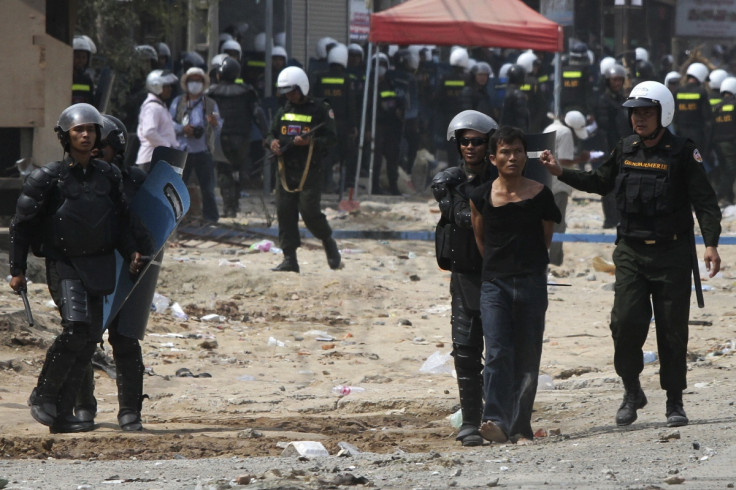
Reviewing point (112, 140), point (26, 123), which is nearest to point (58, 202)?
point (112, 140)

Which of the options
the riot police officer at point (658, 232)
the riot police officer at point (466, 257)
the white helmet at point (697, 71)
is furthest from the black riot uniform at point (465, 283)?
the white helmet at point (697, 71)

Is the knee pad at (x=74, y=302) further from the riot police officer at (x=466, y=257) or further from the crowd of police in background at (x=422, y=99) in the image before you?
the crowd of police in background at (x=422, y=99)

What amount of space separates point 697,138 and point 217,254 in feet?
27.9

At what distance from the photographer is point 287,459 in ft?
18.0

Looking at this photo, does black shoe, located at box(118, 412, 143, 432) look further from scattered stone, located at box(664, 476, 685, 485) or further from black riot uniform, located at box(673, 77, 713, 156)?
black riot uniform, located at box(673, 77, 713, 156)

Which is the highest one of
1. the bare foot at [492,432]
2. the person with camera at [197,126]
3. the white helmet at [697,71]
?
the white helmet at [697,71]

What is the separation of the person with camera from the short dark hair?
8.47 m

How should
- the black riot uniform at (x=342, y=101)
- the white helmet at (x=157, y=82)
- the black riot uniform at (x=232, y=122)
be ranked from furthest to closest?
the black riot uniform at (x=342, y=101)
the black riot uniform at (x=232, y=122)
the white helmet at (x=157, y=82)

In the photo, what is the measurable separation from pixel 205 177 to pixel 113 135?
7.73 meters

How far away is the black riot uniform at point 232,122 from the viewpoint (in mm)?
14891

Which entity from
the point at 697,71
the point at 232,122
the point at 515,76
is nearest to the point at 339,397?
the point at 232,122

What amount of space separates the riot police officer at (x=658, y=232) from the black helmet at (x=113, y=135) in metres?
2.03

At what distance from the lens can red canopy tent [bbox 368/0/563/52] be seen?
16.4 m

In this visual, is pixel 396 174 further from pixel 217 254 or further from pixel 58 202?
pixel 58 202
